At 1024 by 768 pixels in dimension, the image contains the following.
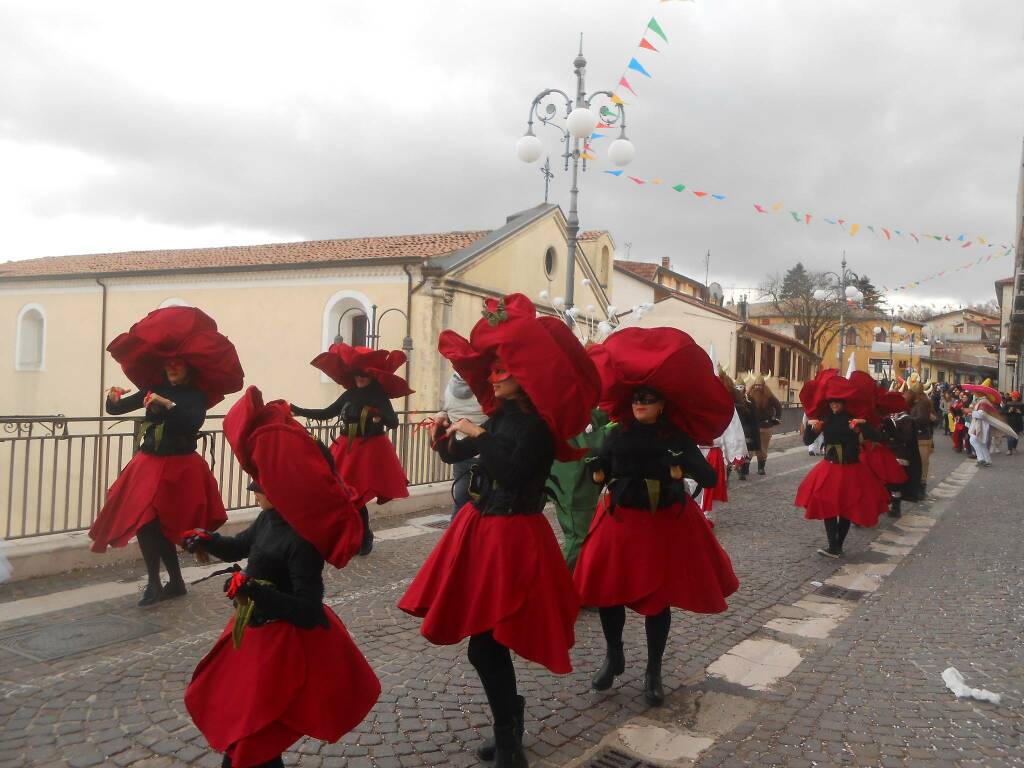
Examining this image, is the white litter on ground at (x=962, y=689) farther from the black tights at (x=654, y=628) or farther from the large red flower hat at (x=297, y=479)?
the large red flower hat at (x=297, y=479)

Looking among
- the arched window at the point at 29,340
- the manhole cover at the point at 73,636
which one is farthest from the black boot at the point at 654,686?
the arched window at the point at 29,340

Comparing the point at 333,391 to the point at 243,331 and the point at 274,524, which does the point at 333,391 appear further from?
the point at 274,524

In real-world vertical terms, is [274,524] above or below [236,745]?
above

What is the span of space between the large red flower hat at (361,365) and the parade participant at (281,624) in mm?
4476

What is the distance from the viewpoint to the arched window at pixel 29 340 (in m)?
30.2

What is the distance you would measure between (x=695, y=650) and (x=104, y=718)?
134 inches

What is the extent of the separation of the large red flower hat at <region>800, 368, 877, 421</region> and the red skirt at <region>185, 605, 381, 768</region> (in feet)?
20.9

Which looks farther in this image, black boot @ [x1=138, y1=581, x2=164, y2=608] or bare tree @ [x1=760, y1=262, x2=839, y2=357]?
bare tree @ [x1=760, y1=262, x2=839, y2=357]

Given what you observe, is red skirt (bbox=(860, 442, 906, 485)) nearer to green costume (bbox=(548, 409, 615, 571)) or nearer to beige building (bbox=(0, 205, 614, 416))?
green costume (bbox=(548, 409, 615, 571))

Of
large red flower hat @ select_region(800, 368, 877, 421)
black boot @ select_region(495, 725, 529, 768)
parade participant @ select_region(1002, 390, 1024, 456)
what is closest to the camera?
black boot @ select_region(495, 725, 529, 768)

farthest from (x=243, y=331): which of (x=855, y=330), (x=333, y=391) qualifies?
(x=855, y=330)

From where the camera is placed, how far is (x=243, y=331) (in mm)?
24984

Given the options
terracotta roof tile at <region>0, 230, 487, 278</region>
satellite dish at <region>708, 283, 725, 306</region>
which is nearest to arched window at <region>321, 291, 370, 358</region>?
terracotta roof tile at <region>0, 230, 487, 278</region>

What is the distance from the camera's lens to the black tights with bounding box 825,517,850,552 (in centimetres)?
827
